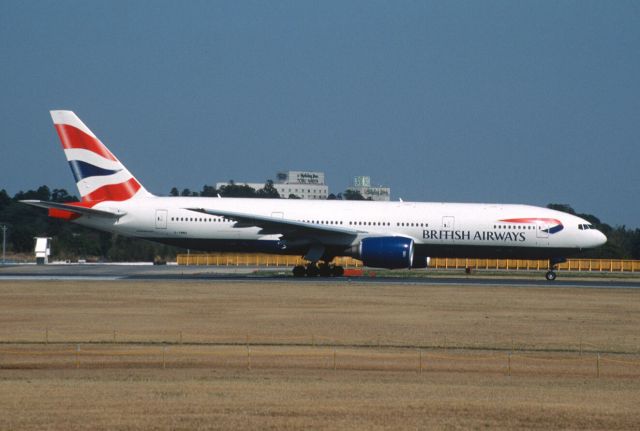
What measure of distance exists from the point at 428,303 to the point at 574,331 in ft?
25.7

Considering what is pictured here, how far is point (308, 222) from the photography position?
1795 inches

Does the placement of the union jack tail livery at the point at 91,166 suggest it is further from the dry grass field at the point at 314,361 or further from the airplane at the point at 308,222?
the dry grass field at the point at 314,361

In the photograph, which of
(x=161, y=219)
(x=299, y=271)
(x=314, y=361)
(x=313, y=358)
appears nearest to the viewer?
(x=314, y=361)

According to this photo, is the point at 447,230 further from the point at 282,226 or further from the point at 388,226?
the point at 282,226

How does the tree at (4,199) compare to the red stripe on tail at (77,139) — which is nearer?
the red stripe on tail at (77,139)

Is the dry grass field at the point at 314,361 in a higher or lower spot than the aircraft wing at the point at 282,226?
lower

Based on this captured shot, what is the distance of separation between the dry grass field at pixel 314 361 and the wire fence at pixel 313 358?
6 cm

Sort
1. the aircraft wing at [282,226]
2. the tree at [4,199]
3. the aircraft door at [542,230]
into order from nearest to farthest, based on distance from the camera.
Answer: the aircraft wing at [282,226], the aircraft door at [542,230], the tree at [4,199]

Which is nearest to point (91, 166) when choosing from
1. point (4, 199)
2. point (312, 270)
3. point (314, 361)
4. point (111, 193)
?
point (111, 193)

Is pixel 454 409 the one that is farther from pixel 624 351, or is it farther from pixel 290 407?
pixel 624 351

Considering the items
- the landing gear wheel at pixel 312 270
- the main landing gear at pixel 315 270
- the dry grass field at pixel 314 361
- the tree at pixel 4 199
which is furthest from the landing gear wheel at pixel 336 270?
the tree at pixel 4 199

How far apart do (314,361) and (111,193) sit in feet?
95.0

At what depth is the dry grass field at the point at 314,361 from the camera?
1358 centimetres

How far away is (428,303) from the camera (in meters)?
32.8
